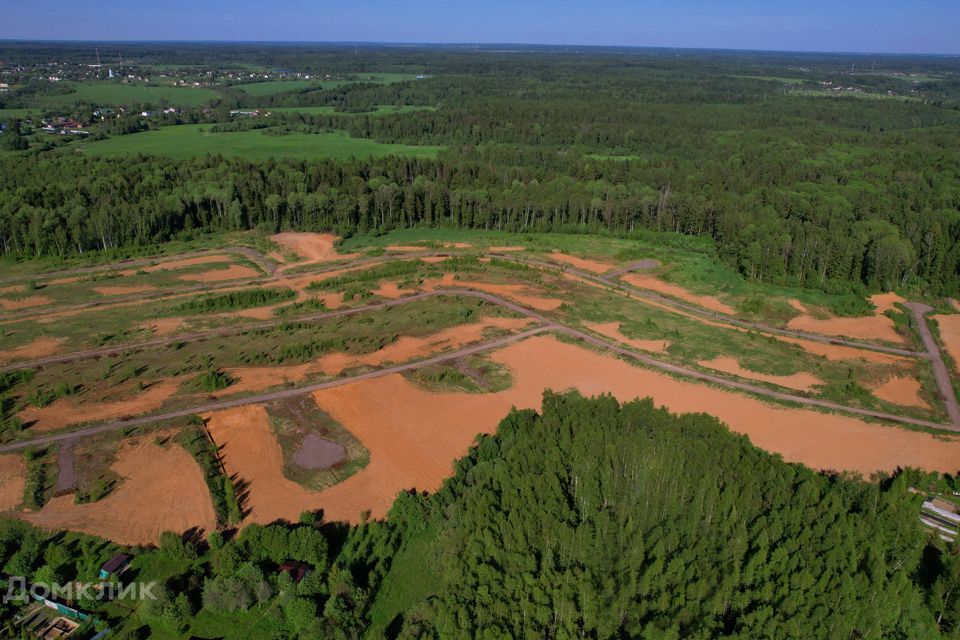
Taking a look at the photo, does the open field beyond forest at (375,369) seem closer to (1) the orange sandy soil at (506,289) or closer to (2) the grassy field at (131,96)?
(1) the orange sandy soil at (506,289)

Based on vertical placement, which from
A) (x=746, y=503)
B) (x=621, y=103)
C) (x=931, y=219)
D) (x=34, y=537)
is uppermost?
(x=621, y=103)

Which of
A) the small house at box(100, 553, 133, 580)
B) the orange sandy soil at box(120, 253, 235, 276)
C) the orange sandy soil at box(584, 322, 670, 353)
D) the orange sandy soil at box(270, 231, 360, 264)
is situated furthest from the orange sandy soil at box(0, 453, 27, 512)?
the orange sandy soil at box(270, 231, 360, 264)

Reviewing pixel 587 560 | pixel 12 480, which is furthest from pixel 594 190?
pixel 12 480

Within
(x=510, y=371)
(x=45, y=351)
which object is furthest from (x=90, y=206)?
(x=510, y=371)

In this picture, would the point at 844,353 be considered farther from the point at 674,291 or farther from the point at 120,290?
the point at 120,290

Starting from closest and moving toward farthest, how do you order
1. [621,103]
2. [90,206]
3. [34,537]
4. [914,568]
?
[914,568], [34,537], [90,206], [621,103]

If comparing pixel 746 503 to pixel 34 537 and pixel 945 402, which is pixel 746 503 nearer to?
pixel 945 402

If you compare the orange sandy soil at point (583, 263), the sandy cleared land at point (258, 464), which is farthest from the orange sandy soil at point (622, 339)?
the sandy cleared land at point (258, 464)
